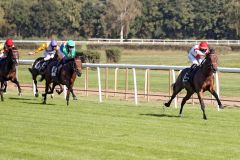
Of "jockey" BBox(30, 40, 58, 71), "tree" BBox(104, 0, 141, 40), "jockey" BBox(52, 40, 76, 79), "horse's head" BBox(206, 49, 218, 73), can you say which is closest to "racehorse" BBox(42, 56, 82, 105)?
"jockey" BBox(52, 40, 76, 79)

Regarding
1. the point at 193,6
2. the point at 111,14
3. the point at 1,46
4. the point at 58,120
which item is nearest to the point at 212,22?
the point at 193,6

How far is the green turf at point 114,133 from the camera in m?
8.54

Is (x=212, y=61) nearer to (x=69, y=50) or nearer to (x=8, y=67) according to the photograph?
(x=69, y=50)

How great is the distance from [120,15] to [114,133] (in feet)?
266

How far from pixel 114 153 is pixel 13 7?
83662 mm

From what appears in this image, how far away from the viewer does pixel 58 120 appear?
12273 mm

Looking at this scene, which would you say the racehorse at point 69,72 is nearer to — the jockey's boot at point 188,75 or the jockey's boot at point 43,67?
the jockey's boot at point 43,67

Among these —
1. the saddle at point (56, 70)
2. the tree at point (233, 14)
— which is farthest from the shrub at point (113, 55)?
the tree at point (233, 14)

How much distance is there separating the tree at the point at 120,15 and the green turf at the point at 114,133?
75764 mm

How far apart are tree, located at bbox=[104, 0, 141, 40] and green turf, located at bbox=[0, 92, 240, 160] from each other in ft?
249

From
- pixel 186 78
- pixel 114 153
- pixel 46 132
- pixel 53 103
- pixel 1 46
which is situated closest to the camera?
pixel 114 153

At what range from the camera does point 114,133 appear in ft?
34.5

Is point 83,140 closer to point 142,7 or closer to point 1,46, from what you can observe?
point 1,46

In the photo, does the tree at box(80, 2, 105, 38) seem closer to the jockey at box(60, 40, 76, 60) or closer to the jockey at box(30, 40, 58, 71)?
the jockey at box(30, 40, 58, 71)
